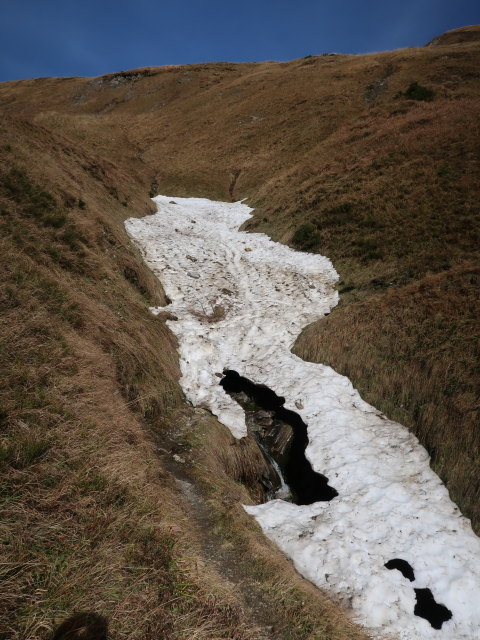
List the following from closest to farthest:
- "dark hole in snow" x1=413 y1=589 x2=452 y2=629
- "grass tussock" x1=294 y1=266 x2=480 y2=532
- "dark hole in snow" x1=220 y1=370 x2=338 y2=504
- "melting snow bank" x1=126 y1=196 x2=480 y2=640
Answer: "dark hole in snow" x1=413 y1=589 x2=452 y2=629 < "melting snow bank" x1=126 y1=196 x2=480 y2=640 < "grass tussock" x1=294 y1=266 x2=480 y2=532 < "dark hole in snow" x1=220 y1=370 x2=338 y2=504

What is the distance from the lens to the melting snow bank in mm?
5859

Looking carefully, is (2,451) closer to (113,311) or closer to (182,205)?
(113,311)

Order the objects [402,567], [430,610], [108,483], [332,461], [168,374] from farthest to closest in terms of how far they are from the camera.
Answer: [168,374] < [332,461] < [402,567] < [430,610] < [108,483]

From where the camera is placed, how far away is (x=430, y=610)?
5660 millimetres

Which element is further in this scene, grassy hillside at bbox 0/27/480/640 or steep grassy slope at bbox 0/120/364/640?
grassy hillside at bbox 0/27/480/640

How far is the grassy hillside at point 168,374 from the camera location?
3785mm

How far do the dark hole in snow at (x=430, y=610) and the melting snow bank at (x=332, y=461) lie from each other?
2 centimetres

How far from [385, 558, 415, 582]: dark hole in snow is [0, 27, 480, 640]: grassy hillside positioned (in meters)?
1.58

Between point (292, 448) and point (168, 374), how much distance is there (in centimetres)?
435

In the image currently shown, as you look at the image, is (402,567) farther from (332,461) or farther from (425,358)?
(425,358)

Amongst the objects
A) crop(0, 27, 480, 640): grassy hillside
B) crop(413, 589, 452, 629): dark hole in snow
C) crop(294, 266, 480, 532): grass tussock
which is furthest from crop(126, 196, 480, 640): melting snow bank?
crop(0, 27, 480, 640): grassy hillside

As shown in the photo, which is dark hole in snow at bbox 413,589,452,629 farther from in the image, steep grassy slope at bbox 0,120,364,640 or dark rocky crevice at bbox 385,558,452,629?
steep grassy slope at bbox 0,120,364,640

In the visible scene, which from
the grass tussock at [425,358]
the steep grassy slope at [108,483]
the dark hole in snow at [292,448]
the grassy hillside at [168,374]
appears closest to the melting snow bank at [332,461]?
the dark hole in snow at [292,448]

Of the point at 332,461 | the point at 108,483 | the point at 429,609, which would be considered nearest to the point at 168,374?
the point at 332,461
